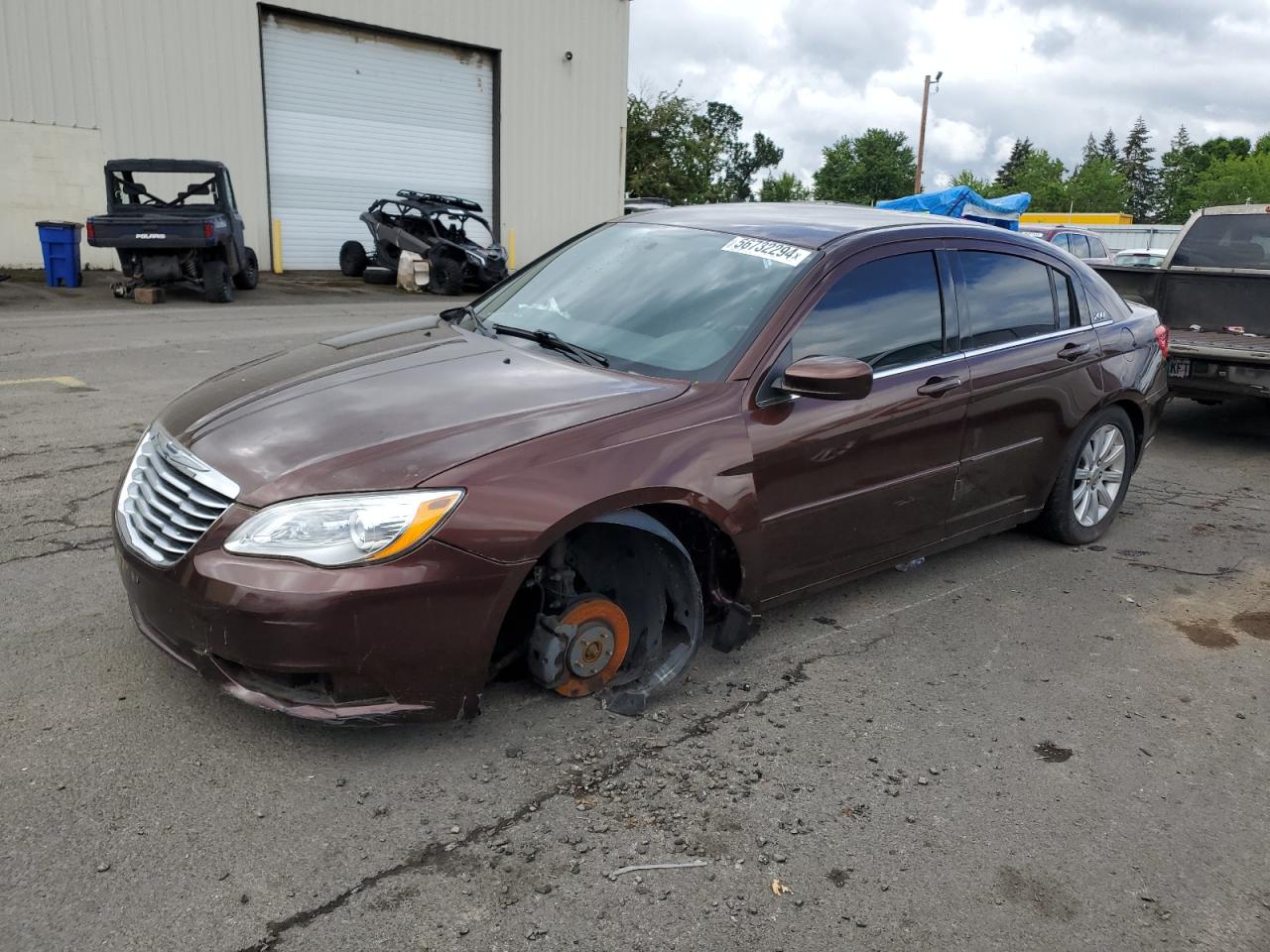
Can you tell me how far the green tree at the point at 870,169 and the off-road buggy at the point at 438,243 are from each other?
96699mm

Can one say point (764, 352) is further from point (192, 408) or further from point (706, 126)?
point (706, 126)

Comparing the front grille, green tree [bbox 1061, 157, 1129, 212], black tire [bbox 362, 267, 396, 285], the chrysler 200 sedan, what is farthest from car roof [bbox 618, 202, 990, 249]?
green tree [bbox 1061, 157, 1129, 212]

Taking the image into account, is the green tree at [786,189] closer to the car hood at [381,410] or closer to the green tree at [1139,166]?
the green tree at [1139,166]

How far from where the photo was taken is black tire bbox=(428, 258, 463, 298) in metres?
18.8

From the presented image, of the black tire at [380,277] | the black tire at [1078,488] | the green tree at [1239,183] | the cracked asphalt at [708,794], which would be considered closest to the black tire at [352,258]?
the black tire at [380,277]

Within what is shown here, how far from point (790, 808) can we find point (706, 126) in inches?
1879

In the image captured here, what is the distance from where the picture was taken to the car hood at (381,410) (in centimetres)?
283

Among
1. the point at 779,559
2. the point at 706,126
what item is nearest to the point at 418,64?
the point at 779,559

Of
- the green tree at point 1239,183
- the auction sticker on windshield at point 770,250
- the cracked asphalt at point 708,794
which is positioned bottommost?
the cracked asphalt at point 708,794

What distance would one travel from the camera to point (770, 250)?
390 centimetres

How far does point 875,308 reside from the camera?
394cm

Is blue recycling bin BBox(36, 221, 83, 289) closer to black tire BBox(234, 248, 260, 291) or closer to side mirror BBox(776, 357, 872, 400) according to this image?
black tire BBox(234, 248, 260, 291)

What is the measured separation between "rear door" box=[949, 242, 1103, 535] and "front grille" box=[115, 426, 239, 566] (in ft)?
9.63

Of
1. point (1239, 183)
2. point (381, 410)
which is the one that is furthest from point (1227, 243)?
point (1239, 183)
